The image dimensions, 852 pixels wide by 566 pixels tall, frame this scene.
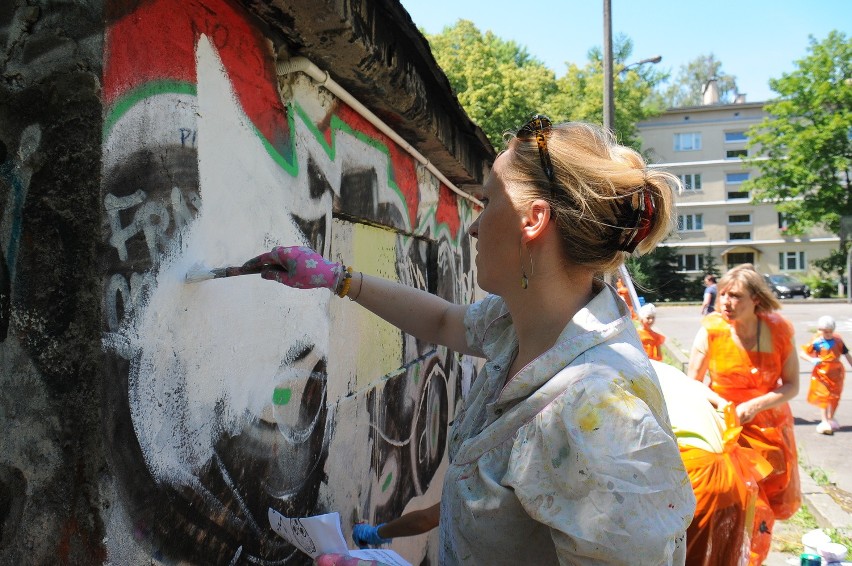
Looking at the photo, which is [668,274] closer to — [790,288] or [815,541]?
[790,288]

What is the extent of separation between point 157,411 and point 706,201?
47654 mm

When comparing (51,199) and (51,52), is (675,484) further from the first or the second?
(51,52)

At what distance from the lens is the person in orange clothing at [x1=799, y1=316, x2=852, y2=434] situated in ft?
27.3

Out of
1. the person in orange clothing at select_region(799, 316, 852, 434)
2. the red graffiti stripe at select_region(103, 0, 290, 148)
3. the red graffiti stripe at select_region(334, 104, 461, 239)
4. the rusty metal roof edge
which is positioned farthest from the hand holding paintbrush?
the person in orange clothing at select_region(799, 316, 852, 434)

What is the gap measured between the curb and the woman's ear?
4.97 m

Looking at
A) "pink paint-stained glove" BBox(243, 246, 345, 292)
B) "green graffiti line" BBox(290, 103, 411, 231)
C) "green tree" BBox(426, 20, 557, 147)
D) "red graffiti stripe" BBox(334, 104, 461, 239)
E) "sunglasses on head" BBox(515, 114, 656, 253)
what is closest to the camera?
"sunglasses on head" BBox(515, 114, 656, 253)

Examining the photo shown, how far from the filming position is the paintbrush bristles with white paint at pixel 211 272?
164cm

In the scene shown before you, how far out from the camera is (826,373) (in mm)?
8516

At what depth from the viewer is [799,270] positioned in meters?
44.0

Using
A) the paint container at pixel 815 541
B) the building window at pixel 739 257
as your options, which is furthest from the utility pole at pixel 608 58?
the building window at pixel 739 257

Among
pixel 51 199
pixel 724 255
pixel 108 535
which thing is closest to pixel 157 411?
pixel 108 535

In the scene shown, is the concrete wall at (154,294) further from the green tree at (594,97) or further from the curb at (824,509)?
the green tree at (594,97)

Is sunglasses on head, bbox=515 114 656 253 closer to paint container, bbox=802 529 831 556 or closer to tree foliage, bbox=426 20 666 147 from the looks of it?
Result: paint container, bbox=802 529 831 556

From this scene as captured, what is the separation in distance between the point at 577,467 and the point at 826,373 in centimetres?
861
